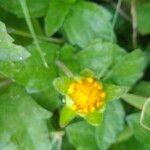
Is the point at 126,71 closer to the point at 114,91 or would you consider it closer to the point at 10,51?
the point at 114,91

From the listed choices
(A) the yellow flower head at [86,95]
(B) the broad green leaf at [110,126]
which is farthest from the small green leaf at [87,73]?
(B) the broad green leaf at [110,126]

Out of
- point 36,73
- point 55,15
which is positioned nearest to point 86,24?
point 55,15

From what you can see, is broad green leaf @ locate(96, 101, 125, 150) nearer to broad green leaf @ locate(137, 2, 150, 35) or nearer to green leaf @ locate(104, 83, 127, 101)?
green leaf @ locate(104, 83, 127, 101)

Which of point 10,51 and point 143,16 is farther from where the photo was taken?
point 143,16

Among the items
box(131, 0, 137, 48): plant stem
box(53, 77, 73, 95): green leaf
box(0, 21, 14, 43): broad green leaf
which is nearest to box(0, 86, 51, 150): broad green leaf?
box(53, 77, 73, 95): green leaf

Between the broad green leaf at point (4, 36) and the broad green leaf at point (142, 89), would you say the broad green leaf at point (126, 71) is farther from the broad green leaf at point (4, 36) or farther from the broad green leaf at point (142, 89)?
the broad green leaf at point (4, 36)

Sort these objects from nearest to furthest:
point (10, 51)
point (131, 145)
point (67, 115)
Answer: point (10, 51) → point (67, 115) → point (131, 145)
